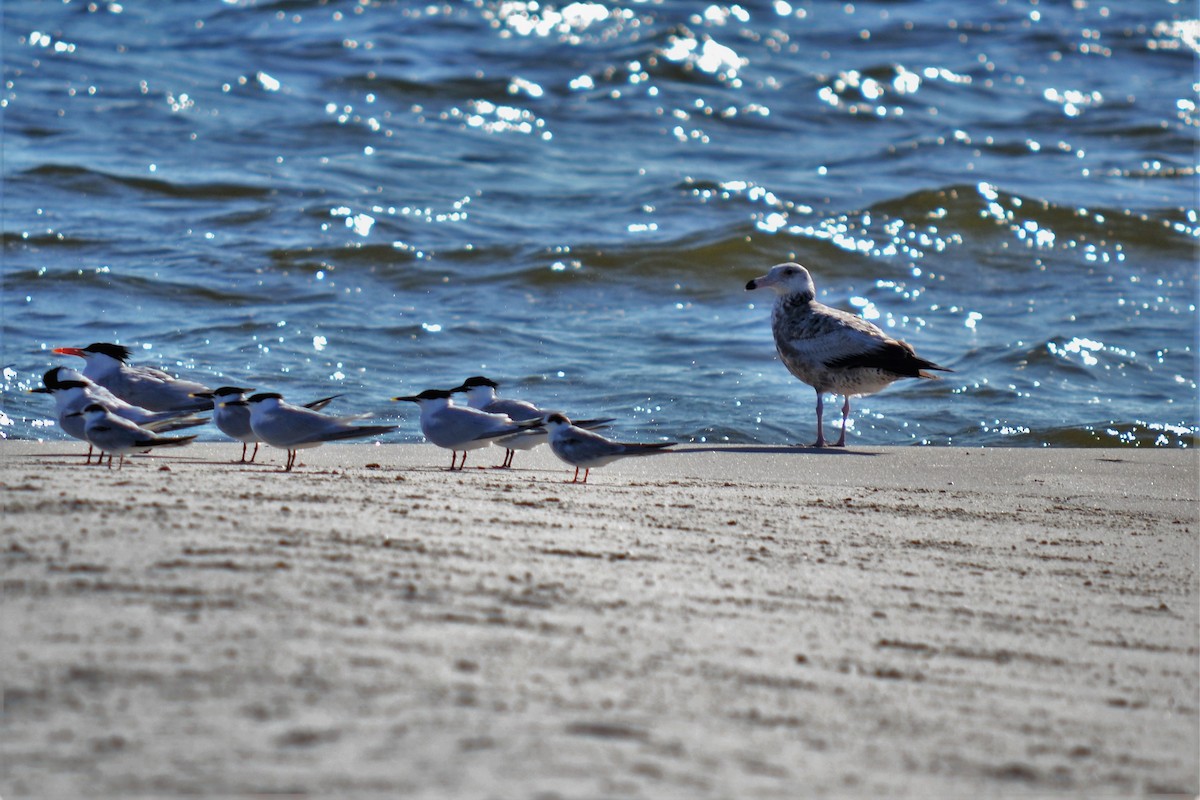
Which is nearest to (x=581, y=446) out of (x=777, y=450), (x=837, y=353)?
(x=777, y=450)

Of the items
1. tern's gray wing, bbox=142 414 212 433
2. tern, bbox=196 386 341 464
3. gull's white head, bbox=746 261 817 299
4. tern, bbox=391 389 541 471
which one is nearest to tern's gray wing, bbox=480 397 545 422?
tern, bbox=391 389 541 471

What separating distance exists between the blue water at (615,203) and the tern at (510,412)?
39.0 inches

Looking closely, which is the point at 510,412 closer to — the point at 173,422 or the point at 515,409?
the point at 515,409

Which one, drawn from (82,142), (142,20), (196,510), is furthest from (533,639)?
(142,20)

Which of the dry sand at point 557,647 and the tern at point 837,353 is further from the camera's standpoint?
the tern at point 837,353

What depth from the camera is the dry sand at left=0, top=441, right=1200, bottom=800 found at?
2.55 meters

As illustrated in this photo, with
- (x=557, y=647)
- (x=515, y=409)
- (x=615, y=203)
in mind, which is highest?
(x=615, y=203)

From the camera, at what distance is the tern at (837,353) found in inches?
335

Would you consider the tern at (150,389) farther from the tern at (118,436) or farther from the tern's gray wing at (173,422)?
the tern at (118,436)

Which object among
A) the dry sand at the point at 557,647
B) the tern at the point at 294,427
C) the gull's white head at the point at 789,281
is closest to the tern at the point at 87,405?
the tern at the point at 294,427

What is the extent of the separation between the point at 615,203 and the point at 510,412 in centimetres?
864

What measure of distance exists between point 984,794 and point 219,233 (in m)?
11.8

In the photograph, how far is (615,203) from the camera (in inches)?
609

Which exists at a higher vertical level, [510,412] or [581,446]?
[510,412]
